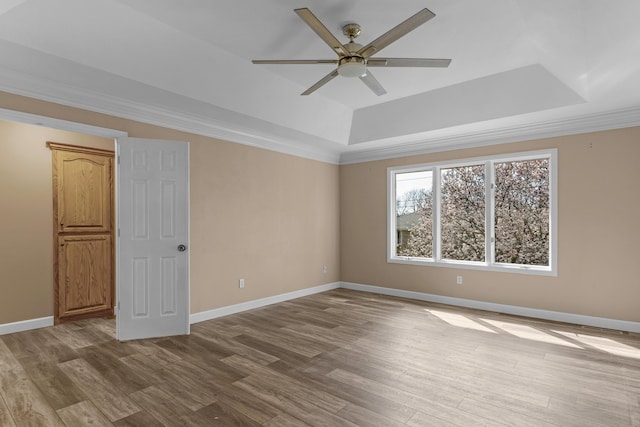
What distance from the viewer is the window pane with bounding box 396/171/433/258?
5875mm

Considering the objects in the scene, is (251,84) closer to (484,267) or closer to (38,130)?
(38,130)

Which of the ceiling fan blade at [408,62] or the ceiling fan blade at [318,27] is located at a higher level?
the ceiling fan blade at [318,27]

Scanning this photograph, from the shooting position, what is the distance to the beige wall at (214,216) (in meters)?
4.10

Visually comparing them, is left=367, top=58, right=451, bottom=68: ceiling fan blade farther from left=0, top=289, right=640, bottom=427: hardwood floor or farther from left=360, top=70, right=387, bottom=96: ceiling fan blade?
left=0, top=289, right=640, bottom=427: hardwood floor

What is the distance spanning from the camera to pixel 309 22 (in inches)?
89.2

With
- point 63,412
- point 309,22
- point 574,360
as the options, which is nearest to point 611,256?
point 574,360

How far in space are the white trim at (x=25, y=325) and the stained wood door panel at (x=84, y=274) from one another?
159 millimetres

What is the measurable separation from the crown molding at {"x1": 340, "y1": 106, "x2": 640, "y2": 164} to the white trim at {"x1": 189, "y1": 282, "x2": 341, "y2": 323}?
255cm

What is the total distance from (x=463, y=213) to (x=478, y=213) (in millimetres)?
223

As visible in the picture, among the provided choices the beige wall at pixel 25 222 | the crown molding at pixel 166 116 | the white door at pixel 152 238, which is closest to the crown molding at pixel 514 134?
the crown molding at pixel 166 116

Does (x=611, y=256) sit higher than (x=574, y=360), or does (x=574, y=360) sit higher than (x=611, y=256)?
(x=611, y=256)

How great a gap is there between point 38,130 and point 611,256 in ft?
23.7

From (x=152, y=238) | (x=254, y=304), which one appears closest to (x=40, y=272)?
(x=152, y=238)

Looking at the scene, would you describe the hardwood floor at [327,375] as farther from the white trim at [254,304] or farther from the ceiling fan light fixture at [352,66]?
the ceiling fan light fixture at [352,66]
